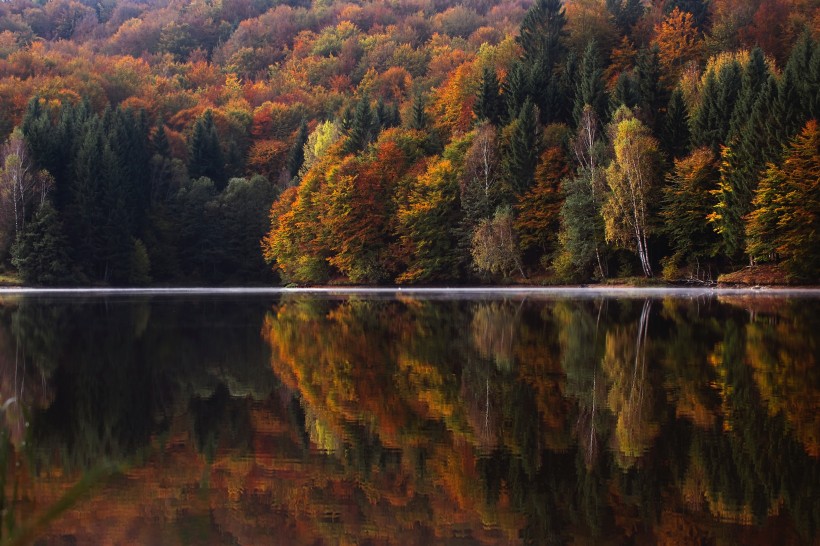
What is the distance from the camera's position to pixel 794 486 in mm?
9672

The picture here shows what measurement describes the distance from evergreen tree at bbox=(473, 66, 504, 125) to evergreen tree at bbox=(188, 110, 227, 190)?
42224mm

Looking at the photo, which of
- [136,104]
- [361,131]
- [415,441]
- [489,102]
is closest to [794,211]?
[489,102]

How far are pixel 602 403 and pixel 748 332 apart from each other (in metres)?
14.0

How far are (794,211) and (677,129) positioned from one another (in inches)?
669

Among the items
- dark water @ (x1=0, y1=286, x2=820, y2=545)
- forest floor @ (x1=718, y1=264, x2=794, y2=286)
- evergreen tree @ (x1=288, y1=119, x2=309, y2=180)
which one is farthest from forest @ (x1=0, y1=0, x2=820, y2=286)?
dark water @ (x1=0, y1=286, x2=820, y2=545)

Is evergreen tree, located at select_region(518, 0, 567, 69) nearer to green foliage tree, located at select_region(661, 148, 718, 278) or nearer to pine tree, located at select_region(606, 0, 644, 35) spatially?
pine tree, located at select_region(606, 0, 644, 35)

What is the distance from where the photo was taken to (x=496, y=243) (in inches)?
2714

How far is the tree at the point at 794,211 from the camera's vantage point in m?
52.8

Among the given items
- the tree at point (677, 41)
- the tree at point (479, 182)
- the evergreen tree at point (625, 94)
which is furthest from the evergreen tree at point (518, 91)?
the tree at point (677, 41)

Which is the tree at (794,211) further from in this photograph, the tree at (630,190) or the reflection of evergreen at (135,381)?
the reflection of evergreen at (135,381)

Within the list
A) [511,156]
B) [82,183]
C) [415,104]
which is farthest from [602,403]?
[82,183]

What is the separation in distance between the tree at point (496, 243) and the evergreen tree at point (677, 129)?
12921mm

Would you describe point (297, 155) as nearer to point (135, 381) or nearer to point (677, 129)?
point (677, 129)

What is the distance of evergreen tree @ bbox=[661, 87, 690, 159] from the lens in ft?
224
